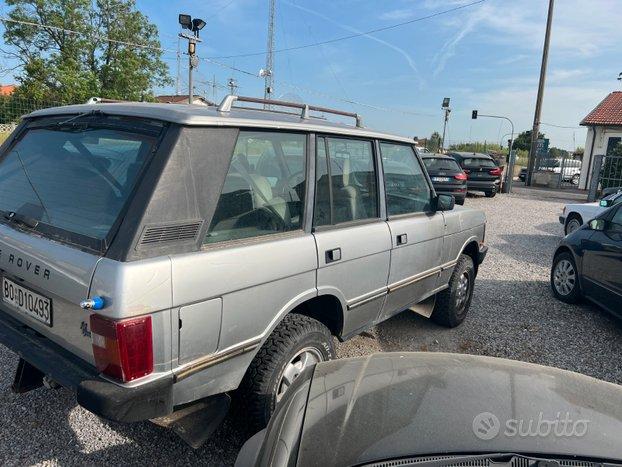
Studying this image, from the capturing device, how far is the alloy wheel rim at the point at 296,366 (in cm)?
256

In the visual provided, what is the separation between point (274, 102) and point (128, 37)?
48270 mm

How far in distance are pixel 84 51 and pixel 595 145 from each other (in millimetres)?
41119

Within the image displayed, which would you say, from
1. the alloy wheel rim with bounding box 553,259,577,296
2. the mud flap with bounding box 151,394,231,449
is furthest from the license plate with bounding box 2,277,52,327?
the alloy wheel rim with bounding box 553,259,577,296

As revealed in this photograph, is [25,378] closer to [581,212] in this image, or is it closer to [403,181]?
[403,181]

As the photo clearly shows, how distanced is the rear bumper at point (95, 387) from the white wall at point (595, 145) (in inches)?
994

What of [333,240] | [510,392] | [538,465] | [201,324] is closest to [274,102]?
[333,240]

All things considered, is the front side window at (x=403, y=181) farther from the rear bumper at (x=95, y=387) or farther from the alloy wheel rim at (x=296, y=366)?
the rear bumper at (x=95, y=387)

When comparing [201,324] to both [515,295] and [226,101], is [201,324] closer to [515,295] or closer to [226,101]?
[226,101]

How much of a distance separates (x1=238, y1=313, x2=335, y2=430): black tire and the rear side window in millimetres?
666

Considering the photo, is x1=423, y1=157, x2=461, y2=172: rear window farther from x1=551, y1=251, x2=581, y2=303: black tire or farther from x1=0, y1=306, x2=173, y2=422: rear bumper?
x1=0, y1=306, x2=173, y2=422: rear bumper

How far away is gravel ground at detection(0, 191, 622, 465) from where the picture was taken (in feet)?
8.54

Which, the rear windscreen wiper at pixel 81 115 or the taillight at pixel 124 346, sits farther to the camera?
the rear windscreen wiper at pixel 81 115

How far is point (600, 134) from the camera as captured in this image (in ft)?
75.5

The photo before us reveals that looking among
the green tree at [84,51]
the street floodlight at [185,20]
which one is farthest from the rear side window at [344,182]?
the green tree at [84,51]
